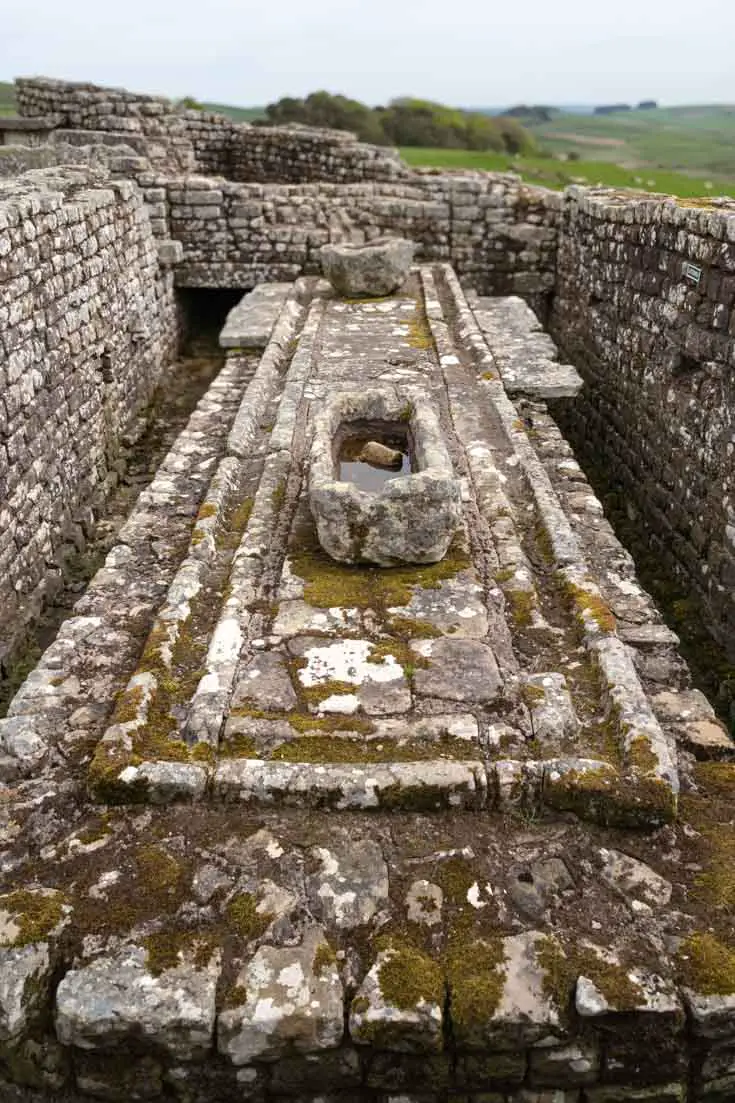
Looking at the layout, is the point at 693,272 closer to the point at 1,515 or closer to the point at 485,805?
the point at 485,805

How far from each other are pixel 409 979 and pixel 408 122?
36.2 metres

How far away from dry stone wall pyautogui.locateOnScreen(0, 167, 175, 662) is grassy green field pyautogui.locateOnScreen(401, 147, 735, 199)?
30.5 feet

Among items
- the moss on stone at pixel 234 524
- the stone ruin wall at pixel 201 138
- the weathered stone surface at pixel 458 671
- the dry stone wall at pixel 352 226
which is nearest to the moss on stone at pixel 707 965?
the weathered stone surface at pixel 458 671

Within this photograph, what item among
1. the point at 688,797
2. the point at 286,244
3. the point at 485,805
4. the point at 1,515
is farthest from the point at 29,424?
the point at 286,244

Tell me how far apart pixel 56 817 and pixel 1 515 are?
10.1 ft

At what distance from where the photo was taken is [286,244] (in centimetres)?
1204

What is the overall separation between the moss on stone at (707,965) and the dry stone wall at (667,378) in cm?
303

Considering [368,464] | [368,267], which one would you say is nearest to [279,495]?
[368,464]

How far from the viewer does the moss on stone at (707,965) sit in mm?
2945

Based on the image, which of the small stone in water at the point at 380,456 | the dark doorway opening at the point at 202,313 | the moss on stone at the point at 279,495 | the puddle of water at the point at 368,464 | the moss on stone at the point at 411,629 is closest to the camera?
the moss on stone at the point at 411,629

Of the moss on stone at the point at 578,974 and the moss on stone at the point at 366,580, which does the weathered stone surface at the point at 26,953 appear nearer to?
the moss on stone at the point at 578,974

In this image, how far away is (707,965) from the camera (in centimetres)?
301

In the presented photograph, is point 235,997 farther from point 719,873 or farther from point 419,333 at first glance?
point 419,333

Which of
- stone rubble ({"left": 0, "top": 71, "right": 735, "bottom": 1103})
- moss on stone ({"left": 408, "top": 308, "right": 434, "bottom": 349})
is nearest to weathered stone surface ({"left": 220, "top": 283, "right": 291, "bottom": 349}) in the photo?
moss on stone ({"left": 408, "top": 308, "right": 434, "bottom": 349})
